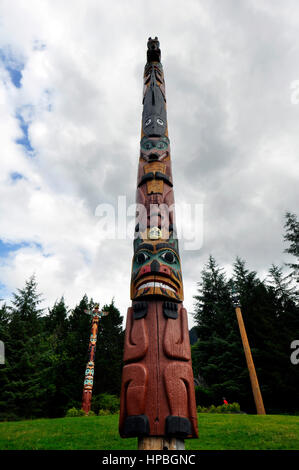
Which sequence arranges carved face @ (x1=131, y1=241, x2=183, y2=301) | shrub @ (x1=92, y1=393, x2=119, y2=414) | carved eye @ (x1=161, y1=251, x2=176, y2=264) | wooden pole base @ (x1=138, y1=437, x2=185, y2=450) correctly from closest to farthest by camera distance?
1. wooden pole base @ (x1=138, y1=437, x2=185, y2=450)
2. carved face @ (x1=131, y1=241, x2=183, y2=301)
3. carved eye @ (x1=161, y1=251, x2=176, y2=264)
4. shrub @ (x1=92, y1=393, x2=119, y2=414)

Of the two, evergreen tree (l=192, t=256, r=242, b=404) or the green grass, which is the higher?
evergreen tree (l=192, t=256, r=242, b=404)

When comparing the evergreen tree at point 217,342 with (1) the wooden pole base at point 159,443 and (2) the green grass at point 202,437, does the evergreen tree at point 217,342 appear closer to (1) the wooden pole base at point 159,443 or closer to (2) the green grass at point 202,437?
(2) the green grass at point 202,437

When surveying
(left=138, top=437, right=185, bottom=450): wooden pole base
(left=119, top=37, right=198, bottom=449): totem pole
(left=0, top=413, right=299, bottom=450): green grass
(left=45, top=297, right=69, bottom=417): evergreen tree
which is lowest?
(left=138, top=437, right=185, bottom=450): wooden pole base

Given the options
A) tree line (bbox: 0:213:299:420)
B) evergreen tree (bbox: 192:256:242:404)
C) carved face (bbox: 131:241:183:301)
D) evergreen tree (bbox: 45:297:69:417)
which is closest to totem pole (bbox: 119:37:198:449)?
carved face (bbox: 131:241:183:301)

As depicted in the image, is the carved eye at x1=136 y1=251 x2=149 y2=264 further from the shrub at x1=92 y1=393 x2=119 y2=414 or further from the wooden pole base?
the shrub at x1=92 y1=393 x2=119 y2=414

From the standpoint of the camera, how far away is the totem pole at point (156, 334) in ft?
11.3

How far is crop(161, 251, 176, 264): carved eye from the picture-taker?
5172 millimetres

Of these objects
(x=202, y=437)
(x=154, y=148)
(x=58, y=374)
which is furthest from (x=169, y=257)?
(x=58, y=374)

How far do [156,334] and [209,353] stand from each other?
1785 centimetres

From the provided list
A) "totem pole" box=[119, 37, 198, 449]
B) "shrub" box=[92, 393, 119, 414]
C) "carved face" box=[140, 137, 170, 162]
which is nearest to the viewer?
"totem pole" box=[119, 37, 198, 449]

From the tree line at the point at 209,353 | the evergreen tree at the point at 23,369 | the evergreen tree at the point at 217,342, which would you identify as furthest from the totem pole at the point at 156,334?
the evergreen tree at the point at 23,369

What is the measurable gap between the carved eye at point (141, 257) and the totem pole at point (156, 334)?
2 cm
